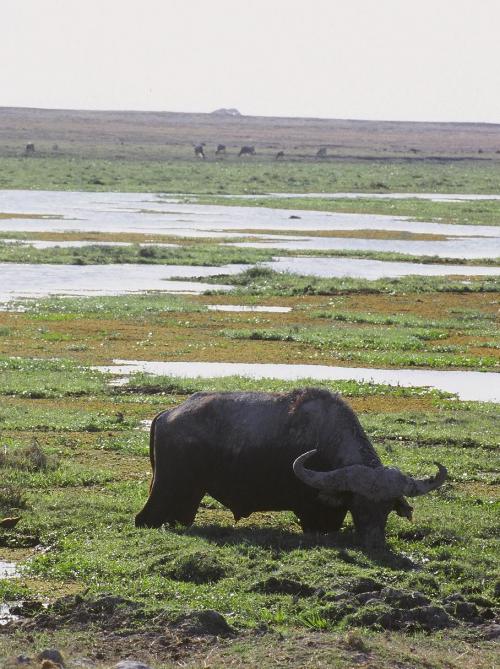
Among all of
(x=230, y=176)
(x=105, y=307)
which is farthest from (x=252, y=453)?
(x=230, y=176)

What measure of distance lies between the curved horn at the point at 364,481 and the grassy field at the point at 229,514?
0.50 metres

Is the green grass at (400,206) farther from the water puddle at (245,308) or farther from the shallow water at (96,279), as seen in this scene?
the water puddle at (245,308)

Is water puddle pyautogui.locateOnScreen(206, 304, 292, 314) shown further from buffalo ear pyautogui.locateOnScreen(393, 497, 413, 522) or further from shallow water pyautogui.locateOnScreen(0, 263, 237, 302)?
buffalo ear pyautogui.locateOnScreen(393, 497, 413, 522)

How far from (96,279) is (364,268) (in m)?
7.72

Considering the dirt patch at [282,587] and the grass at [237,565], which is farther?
the dirt patch at [282,587]

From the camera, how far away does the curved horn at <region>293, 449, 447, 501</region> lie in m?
11.0

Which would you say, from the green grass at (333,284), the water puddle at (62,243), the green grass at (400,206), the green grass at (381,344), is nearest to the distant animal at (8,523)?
the green grass at (381,344)

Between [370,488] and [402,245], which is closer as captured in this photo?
[370,488]

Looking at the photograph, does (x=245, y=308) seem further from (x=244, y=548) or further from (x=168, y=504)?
(x=244, y=548)

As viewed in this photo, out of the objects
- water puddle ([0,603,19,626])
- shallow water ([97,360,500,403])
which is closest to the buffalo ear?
water puddle ([0,603,19,626])

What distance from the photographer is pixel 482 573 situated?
411 inches

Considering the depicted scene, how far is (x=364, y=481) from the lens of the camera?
11.0 metres

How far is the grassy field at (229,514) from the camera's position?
926 cm

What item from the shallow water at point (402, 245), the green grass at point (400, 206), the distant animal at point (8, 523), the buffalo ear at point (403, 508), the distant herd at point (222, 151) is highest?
the distant herd at point (222, 151)
